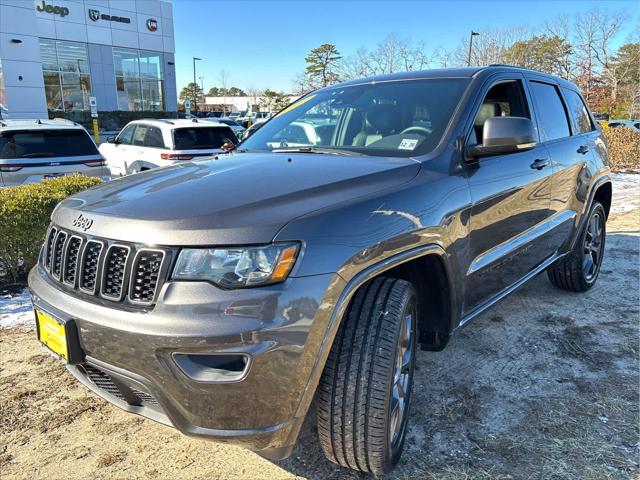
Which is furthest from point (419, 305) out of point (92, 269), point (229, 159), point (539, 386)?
point (92, 269)

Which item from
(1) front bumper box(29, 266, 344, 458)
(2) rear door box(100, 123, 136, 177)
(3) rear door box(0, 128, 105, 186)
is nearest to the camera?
(1) front bumper box(29, 266, 344, 458)

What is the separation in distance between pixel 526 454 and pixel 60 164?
22.2 ft

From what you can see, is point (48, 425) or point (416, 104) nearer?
point (48, 425)

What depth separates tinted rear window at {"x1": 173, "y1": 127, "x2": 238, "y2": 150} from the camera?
941 cm

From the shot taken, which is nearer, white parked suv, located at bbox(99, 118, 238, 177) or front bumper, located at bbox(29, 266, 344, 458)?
front bumper, located at bbox(29, 266, 344, 458)

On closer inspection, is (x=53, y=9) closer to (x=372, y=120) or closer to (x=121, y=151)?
(x=121, y=151)

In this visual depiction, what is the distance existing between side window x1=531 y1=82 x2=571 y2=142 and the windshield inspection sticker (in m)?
1.39

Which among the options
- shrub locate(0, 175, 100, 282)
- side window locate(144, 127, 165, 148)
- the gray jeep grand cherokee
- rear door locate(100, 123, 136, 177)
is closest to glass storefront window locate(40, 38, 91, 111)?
rear door locate(100, 123, 136, 177)

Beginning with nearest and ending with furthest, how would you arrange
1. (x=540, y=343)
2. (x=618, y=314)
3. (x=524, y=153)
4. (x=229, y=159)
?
(x=229, y=159) < (x=524, y=153) < (x=540, y=343) < (x=618, y=314)

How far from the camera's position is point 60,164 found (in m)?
7.02

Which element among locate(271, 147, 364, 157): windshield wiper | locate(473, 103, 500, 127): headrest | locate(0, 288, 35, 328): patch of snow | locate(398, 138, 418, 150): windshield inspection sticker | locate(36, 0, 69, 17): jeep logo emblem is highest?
locate(36, 0, 69, 17): jeep logo emblem

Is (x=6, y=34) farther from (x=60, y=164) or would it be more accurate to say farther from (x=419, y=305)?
(x=419, y=305)

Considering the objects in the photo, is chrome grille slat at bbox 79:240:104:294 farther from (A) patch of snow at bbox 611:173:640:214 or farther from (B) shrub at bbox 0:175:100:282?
(A) patch of snow at bbox 611:173:640:214

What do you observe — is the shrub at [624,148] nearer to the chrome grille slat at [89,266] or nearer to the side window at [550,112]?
the side window at [550,112]
